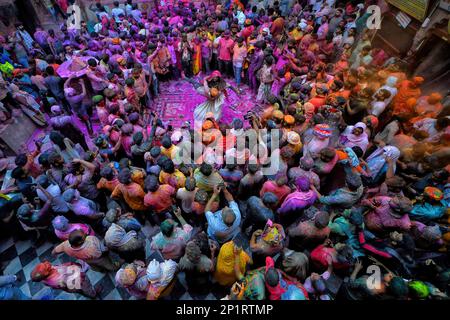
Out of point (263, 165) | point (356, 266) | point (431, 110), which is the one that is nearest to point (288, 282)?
point (356, 266)

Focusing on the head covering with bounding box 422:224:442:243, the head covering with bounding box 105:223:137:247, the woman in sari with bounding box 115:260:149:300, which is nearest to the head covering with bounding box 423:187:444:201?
the head covering with bounding box 422:224:442:243

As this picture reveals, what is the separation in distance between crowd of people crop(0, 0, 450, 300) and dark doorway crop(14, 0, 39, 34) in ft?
15.4

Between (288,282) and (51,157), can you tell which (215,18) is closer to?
(51,157)

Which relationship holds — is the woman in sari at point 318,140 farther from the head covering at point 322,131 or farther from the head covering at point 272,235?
the head covering at point 272,235

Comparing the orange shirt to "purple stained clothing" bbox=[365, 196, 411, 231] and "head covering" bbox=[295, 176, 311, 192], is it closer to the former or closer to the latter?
"head covering" bbox=[295, 176, 311, 192]

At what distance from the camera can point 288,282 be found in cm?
319

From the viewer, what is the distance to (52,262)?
4602mm

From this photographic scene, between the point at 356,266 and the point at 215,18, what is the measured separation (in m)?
10.1

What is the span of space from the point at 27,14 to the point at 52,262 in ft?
41.5

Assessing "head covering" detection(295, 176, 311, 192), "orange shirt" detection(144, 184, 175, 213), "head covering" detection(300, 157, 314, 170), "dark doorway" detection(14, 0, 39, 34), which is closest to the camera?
"head covering" detection(295, 176, 311, 192)

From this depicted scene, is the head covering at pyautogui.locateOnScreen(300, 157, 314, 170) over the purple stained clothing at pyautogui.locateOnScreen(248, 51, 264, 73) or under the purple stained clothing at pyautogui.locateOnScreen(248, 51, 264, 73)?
under

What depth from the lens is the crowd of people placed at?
11.0 feet

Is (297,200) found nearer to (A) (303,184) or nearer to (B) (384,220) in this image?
(A) (303,184)

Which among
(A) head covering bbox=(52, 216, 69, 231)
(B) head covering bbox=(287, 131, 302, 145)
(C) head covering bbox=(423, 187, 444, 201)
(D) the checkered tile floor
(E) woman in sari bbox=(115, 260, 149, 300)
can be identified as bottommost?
(D) the checkered tile floor
